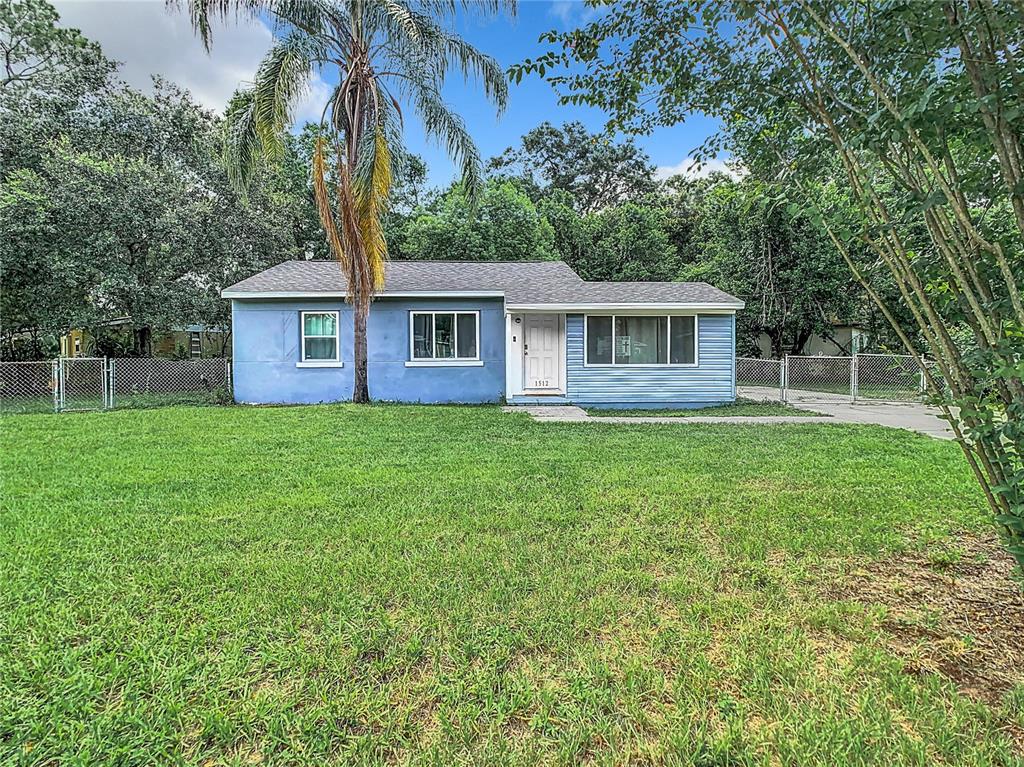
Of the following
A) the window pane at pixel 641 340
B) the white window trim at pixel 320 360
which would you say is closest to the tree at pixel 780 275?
the window pane at pixel 641 340

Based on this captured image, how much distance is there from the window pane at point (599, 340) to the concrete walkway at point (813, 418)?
49.8 inches

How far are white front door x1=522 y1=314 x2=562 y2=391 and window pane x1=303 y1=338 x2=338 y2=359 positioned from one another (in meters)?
4.36

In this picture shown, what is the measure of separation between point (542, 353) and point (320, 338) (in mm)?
5069

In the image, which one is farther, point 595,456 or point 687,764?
point 595,456

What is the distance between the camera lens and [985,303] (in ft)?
7.05

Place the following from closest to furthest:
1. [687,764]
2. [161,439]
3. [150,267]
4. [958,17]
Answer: [687,764], [958,17], [161,439], [150,267]

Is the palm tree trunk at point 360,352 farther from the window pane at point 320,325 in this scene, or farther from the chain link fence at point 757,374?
the chain link fence at point 757,374

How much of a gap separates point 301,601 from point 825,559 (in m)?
2.96

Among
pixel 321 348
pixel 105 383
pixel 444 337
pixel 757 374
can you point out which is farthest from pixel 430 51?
pixel 757 374

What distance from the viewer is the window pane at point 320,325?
40.9ft

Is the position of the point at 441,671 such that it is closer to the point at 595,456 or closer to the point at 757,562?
the point at 757,562

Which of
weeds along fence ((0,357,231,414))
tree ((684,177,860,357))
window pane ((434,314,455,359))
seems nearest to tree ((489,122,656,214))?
tree ((684,177,860,357))

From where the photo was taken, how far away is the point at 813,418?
33.3ft

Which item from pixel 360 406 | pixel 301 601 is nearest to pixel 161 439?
pixel 360 406
